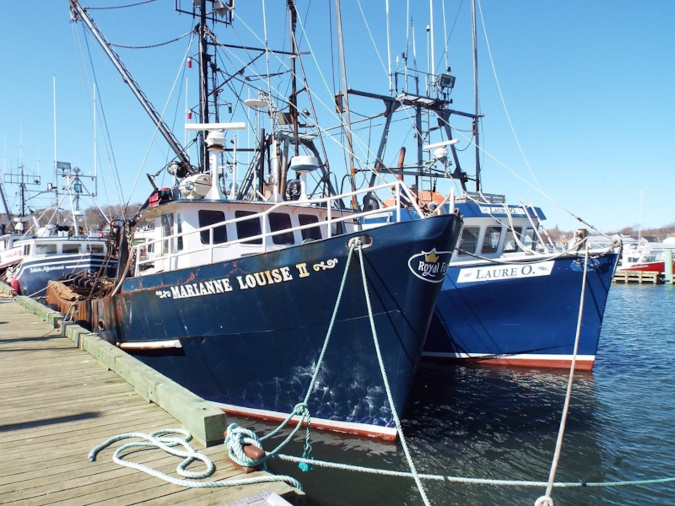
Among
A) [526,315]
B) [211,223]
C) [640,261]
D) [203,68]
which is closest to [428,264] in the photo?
[211,223]

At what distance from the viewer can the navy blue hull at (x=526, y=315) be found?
11016 mm

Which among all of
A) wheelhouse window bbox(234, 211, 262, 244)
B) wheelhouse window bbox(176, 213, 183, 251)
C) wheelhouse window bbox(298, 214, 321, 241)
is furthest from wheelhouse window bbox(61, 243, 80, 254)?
wheelhouse window bbox(298, 214, 321, 241)

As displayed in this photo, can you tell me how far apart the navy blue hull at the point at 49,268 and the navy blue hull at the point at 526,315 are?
13.8 meters

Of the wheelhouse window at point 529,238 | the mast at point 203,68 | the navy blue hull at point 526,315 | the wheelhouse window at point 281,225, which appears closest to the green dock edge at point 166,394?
the wheelhouse window at point 281,225

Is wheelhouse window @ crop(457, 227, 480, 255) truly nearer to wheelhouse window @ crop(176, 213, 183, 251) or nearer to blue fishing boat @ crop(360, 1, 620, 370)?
blue fishing boat @ crop(360, 1, 620, 370)

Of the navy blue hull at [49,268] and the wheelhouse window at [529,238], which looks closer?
the wheelhouse window at [529,238]

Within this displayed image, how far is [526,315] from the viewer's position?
11398mm

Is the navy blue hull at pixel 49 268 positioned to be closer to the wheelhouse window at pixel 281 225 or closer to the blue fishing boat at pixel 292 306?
the blue fishing boat at pixel 292 306

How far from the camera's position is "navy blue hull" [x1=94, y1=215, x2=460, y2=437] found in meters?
6.17

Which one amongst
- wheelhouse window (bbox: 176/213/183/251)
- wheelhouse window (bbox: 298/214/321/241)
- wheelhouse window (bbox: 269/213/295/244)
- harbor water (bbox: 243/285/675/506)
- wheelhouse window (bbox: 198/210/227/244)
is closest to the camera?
harbor water (bbox: 243/285/675/506)

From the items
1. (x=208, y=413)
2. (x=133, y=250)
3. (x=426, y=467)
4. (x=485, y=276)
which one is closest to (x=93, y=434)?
(x=208, y=413)

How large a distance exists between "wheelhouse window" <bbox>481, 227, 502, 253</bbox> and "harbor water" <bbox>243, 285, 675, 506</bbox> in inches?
133

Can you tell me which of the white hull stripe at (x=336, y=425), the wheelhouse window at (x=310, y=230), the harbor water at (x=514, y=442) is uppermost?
the wheelhouse window at (x=310, y=230)

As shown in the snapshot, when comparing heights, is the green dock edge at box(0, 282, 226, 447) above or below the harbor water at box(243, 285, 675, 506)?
above
